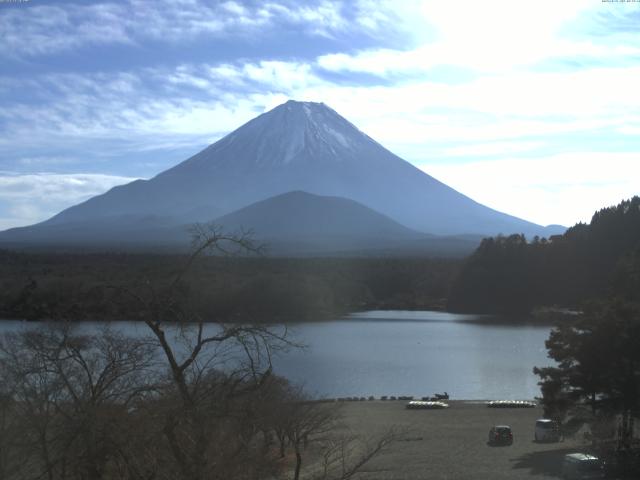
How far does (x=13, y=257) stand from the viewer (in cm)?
4853

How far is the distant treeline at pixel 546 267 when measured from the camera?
137ft

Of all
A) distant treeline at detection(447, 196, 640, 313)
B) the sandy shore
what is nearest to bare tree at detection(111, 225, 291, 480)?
the sandy shore

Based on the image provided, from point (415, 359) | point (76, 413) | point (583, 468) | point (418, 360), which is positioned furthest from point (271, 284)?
point (76, 413)

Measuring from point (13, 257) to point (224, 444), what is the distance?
47979 mm

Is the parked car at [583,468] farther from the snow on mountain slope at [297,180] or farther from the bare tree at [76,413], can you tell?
the snow on mountain slope at [297,180]

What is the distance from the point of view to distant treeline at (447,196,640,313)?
4175 cm

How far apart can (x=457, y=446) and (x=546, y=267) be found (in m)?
34.0

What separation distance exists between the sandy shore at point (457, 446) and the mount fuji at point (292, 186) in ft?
313

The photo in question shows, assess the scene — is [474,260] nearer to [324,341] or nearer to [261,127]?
[324,341]

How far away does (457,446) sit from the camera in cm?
1187

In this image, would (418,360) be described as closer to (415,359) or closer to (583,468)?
(415,359)

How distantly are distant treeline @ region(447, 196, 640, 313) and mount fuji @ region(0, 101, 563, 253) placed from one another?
2563 inches

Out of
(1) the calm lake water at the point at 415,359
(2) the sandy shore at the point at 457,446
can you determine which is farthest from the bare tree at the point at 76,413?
(1) the calm lake water at the point at 415,359

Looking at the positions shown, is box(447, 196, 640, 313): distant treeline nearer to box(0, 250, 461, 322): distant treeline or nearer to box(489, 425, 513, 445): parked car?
box(0, 250, 461, 322): distant treeline
